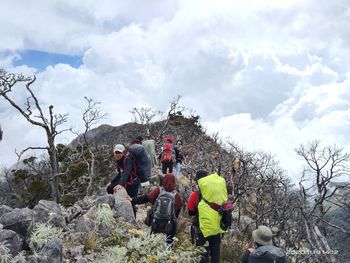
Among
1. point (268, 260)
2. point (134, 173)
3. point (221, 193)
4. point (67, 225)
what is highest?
point (134, 173)

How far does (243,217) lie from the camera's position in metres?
17.7

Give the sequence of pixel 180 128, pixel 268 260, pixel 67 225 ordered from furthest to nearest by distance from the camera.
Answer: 1. pixel 180 128
2. pixel 67 225
3. pixel 268 260

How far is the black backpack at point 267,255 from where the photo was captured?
5.46 metres

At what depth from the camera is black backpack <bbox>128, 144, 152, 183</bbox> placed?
8.83 metres

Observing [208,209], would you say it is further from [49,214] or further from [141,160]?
[49,214]

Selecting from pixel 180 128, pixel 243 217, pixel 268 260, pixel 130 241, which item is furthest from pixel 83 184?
pixel 268 260

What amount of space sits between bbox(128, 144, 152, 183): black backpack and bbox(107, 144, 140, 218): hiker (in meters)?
0.07

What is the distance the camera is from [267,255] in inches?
216

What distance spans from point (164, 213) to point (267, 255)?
2.66 metres

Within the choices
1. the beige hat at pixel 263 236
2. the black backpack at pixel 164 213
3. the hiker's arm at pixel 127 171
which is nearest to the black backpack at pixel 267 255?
the beige hat at pixel 263 236

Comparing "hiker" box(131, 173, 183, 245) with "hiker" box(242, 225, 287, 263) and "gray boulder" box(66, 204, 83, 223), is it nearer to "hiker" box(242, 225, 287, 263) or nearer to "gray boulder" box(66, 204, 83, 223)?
"gray boulder" box(66, 204, 83, 223)

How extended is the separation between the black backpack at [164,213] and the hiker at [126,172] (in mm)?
1221

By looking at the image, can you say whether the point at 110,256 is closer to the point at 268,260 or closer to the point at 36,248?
the point at 36,248

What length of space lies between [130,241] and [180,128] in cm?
3309
